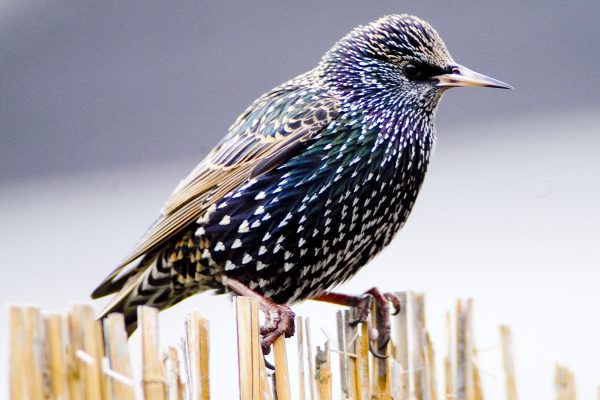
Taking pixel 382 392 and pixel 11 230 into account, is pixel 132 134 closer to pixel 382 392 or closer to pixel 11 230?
pixel 11 230

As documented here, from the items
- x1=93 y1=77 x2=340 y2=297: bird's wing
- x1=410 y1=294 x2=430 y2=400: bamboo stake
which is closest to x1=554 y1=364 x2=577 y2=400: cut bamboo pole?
x1=410 y1=294 x2=430 y2=400: bamboo stake

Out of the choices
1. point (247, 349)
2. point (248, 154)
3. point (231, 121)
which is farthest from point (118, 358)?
point (231, 121)

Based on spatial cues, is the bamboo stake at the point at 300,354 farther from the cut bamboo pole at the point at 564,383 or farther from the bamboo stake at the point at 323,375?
the cut bamboo pole at the point at 564,383

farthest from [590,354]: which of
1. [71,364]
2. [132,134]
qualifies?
[71,364]

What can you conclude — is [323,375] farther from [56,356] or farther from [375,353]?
[56,356]

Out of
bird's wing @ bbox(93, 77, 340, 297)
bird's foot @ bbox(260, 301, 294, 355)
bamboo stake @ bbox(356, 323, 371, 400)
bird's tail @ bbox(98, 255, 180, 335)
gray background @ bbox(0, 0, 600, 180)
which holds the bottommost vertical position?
bamboo stake @ bbox(356, 323, 371, 400)

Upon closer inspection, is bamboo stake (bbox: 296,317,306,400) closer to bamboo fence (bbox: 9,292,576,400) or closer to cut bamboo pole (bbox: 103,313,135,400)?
bamboo fence (bbox: 9,292,576,400)
